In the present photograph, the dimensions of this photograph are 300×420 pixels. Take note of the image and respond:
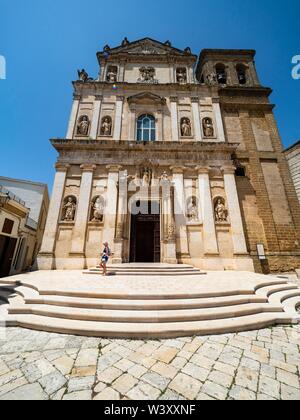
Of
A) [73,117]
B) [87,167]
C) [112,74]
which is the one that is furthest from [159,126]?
[112,74]

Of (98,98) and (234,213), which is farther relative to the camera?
(98,98)

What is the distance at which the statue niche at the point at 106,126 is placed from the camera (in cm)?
1251

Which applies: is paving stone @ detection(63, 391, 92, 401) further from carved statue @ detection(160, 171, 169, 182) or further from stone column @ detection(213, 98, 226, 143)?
stone column @ detection(213, 98, 226, 143)

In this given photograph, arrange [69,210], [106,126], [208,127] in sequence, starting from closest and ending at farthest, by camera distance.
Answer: [69,210] → [106,126] → [208,127]

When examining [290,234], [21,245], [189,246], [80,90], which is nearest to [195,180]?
[189,246]

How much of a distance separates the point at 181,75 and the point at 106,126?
875 centimetres

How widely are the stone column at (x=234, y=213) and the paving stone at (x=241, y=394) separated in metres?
8.58

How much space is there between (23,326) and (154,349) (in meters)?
2.89

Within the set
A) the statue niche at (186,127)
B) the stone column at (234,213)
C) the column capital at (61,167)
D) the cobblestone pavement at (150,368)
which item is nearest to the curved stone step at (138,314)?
the cobblestone pavement at (150,368)

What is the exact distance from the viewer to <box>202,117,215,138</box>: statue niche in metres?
12.7

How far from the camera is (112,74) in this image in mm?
15266

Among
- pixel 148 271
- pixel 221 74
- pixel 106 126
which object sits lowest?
pixel 148 271

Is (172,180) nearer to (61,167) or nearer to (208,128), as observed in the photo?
(208,128)
